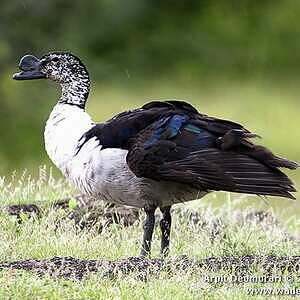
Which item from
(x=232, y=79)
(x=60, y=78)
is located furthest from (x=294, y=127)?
(x=60, y=78)

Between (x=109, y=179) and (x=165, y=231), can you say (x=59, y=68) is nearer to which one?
(x=109, y=179)

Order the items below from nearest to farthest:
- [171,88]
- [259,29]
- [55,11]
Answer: [55,11] → [171,88] → [259,29]

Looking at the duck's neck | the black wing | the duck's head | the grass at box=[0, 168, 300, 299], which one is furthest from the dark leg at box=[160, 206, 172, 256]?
the duck's head

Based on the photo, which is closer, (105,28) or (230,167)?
(230,167)

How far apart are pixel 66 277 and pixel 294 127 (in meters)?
19.7

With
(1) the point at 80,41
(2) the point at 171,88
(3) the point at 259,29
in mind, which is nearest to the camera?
(1) the point at 80,41

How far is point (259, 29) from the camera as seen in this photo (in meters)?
30.0

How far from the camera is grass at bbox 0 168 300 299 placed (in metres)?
6.43

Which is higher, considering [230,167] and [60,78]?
[60,78]

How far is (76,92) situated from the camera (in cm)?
922

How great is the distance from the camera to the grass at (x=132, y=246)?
6.43 meters

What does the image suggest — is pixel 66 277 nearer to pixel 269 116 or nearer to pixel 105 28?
pixel 269 116

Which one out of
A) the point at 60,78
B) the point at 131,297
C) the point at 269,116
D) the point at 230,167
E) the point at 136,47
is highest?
the point at 136,47

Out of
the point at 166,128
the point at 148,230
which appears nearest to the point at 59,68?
the point at 166,128
